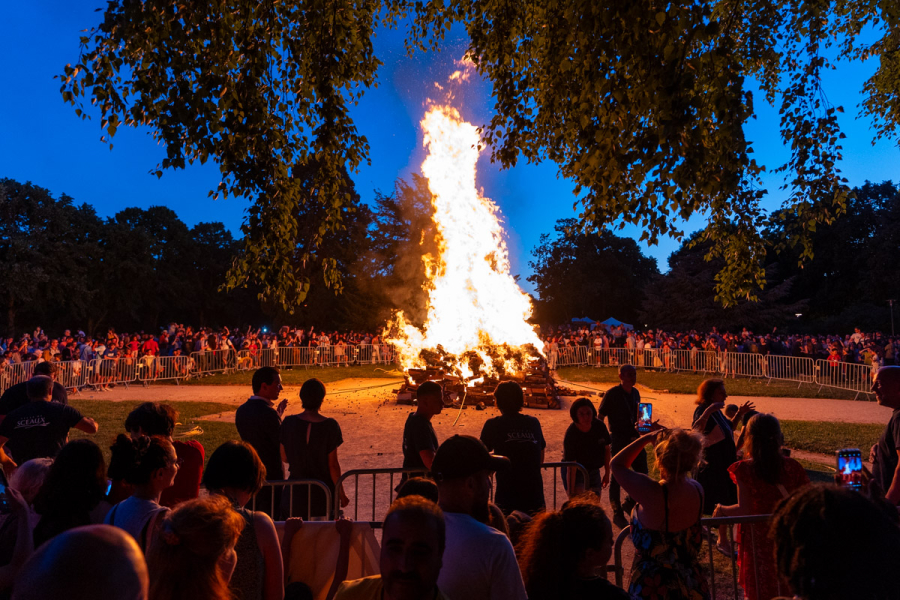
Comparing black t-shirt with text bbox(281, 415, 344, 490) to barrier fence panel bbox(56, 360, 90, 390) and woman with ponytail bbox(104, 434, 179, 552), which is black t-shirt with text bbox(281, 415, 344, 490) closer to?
woman with ponytail bbox(104, 434, 179, 552)

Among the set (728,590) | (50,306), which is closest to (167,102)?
(728,590)

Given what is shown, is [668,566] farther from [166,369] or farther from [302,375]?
[302,375]

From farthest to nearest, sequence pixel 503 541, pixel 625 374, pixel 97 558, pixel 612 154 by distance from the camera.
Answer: pixel 625 374 → pixel 612 154 → pixel 503 541 → pixel 97 558

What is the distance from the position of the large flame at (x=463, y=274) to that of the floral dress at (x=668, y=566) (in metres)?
14.8

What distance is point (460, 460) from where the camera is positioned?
2.89m

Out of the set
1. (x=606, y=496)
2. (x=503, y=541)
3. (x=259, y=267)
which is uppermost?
(x=259, y=267)

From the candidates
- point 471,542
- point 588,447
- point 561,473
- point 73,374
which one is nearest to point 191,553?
point 471,542

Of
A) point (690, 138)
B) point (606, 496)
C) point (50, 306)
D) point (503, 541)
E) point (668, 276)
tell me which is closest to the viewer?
point (503, 541)

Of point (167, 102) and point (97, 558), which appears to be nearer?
point (97, 558)

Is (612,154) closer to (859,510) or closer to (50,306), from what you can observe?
(859,510)

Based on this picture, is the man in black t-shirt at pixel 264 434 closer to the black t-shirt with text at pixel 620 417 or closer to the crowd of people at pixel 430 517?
the crowd of people at pixel 430 517

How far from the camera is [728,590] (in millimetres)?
5270

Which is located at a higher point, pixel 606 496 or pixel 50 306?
pixel 50 306

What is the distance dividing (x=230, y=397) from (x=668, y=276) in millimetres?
41617
